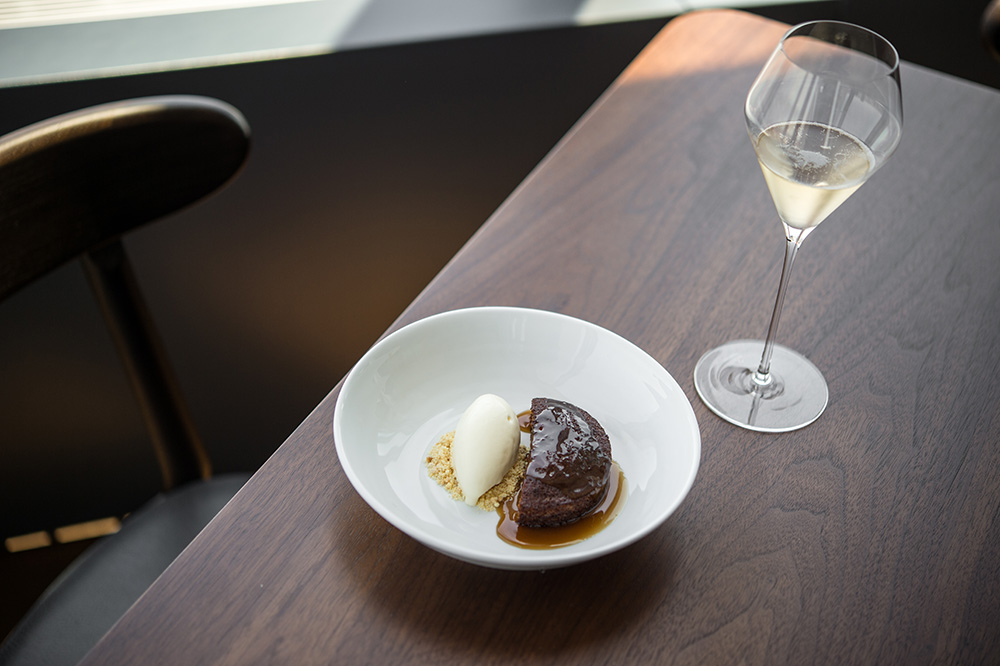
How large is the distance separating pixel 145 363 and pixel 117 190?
0.21 meters

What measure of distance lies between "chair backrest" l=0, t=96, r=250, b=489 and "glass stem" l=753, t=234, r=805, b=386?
1.94 feet

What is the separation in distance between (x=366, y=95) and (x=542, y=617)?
1214 millimetres

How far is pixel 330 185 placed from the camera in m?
1.57

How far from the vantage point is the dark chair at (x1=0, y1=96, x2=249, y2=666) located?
0.76 meters

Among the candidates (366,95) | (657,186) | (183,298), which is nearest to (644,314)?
(657,186)

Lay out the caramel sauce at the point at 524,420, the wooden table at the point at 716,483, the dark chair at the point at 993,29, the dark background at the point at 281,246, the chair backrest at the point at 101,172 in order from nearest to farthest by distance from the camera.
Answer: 1. the wooden table at the point at 716,483
2. the caramel sauce at the point at 524,420
3. the chair backrest at the point at 101,172
4. the dark chair at the point at 993,29
5. the dark background at the point at 281,246

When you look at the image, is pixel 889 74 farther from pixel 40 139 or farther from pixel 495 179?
pixel 495 179

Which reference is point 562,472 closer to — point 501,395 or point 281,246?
point 501,395

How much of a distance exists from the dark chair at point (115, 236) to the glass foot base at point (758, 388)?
568 mm

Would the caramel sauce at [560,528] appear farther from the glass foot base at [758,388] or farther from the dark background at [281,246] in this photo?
the dark background at [281,246]

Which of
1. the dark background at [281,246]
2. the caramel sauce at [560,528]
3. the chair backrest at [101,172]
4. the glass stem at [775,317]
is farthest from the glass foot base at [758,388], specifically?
the dark background at [281,246]

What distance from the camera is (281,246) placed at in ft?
5.20

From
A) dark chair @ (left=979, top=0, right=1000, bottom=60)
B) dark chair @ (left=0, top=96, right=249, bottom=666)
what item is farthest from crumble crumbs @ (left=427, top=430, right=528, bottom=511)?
dark chair @ (left=979, top=0, right=1000, bottom=60)

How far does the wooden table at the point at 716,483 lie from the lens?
49cm
